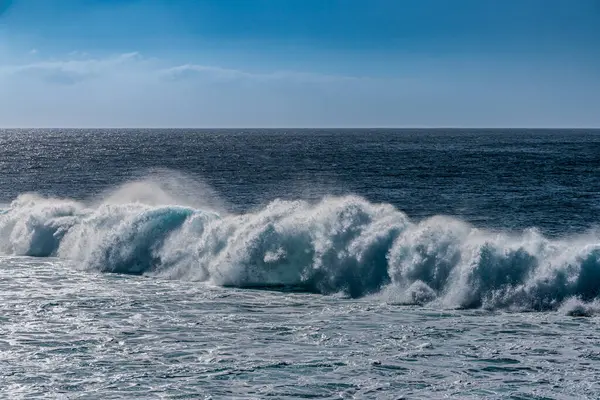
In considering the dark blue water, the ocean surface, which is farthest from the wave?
the dark blue water

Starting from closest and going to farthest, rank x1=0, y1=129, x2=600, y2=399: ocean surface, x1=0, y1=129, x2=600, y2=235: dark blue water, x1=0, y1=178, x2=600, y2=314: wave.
A: x1=0, y1=129, x2=600, y2=399: ocean surface < x1=0, y1=178, x2=600, y2=314: wave < x1=0, y1=129, x2=600, y2=235: dark blue water

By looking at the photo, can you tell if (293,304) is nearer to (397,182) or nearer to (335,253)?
(335,253)

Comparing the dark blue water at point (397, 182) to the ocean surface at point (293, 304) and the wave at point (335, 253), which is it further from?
the wave at point (335, 253)

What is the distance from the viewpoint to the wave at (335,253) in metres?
24.1

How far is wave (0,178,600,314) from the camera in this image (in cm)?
2414

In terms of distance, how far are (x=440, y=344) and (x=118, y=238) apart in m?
17.8

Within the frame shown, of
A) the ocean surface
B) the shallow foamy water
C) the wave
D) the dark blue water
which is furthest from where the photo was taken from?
the dark blue water

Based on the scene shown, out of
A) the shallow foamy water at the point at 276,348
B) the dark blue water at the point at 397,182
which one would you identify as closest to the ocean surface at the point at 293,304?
the shallow foamy water at the point at 276,348

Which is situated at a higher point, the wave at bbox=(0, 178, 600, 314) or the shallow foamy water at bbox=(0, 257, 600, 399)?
the wave at bbox=(0, 178, 600, 314)

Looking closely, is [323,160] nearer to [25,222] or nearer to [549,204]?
[549,204]

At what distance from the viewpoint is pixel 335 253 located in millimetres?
27859

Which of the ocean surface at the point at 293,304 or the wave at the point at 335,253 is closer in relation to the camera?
the ocean surface at the point at 293,304

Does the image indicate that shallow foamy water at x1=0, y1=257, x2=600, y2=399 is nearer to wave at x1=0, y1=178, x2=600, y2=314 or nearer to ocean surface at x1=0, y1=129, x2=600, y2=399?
ocean surface at x1=0, y1=129, x2=600, y2=399

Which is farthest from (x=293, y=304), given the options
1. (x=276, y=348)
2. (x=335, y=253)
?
(x=276, y=348)
